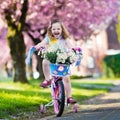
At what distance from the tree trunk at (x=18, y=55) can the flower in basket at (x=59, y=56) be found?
527 inches

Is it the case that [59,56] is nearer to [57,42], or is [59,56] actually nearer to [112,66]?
[57,42]

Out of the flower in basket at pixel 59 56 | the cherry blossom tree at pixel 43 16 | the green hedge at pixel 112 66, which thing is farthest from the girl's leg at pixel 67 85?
the green hedge at pixel 112 66

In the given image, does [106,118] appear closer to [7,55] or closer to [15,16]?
[15,16]

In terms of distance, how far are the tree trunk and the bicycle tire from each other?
13355 millimetres

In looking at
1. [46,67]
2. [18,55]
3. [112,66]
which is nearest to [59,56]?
[46,67]

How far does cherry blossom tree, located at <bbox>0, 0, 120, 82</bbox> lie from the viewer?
939 inches

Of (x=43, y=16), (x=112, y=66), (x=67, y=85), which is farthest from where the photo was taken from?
(x=112, y=66)

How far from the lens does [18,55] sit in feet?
78.7

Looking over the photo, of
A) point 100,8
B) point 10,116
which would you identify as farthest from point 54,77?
point 100,8

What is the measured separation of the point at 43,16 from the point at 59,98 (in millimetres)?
20445

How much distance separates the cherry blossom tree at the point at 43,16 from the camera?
2386 cm

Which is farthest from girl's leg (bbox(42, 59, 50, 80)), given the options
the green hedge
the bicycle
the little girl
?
the green hedge

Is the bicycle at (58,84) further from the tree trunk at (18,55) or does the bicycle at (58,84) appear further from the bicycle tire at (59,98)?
the tree trunk at (18,55)

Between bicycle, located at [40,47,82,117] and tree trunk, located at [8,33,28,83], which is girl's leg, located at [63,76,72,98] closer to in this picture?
bicycle, located at [40,47,82,117]
